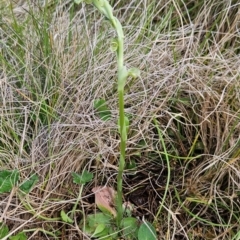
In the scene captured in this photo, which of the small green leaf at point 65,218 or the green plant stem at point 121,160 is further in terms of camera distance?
the small green leaf at point 65,218

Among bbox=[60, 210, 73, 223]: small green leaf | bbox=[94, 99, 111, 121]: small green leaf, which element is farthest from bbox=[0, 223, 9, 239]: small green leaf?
bbox=[94, 99, 111, 121]: small green leaf

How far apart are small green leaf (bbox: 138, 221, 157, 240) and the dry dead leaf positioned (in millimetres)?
75

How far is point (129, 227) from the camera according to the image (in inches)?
44.1

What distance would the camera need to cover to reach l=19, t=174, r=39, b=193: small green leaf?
1144 millimetres

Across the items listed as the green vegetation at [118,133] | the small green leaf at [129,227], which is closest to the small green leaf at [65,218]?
the green vegetation at [118,133]

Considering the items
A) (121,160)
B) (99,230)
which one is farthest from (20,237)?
(121,160)

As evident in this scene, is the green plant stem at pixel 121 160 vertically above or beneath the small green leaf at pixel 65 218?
above

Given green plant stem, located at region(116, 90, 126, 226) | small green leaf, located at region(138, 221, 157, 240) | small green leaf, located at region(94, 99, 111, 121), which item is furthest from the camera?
small green leaf, located at region(94, 99, 111, 121)

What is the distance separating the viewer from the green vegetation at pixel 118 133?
45.0 inches

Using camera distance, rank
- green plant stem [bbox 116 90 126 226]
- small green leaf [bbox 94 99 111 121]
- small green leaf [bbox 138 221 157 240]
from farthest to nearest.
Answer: small green leaf [bbox 94 99 111 121]
small green leaf [bbox 138 221 157 240]
green plant stem [bbox 116 90 126 226]

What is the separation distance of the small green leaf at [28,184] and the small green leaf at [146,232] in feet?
0.81

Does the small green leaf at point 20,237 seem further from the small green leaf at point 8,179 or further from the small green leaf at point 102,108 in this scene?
the small green leaf at point 102,108

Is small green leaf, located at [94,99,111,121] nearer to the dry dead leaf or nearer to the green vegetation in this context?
the green vegetation

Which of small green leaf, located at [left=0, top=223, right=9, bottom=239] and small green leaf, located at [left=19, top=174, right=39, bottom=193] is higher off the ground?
small green leaf, located at [left=19, top=174, right=39, bottom=193]
